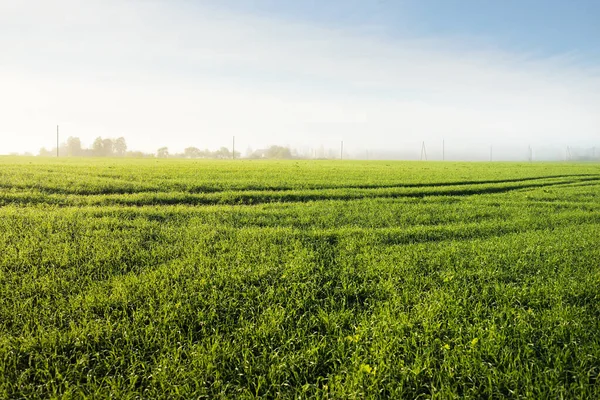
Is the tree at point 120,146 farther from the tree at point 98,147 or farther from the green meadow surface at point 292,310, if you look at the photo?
the green meadow surface at point 292,310

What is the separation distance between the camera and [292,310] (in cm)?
453

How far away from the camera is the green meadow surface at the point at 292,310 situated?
3.36 m

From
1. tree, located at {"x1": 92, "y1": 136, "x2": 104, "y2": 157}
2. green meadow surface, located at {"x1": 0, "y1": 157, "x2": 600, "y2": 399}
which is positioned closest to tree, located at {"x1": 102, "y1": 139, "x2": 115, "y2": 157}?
tree, located at {"x1": 92, "y1": 136, "x2": 104, "y2": 157}

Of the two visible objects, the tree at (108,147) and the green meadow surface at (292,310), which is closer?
the green meadow surface at (292,310)

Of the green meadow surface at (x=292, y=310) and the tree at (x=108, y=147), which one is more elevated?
the tree at (x=108, y=147)

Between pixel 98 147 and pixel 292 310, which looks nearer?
pixel 292 310

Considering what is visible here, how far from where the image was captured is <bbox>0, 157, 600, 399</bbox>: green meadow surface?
11.0ft

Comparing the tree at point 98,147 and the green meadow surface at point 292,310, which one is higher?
the tree at point 98,147

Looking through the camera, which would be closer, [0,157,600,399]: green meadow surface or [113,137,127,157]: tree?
[0,157,600,399]: green meadow surface

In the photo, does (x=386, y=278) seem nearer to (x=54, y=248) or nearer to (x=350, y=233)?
(x=350, y=233)

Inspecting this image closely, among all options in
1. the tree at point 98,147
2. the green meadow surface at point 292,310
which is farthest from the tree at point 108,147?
the green meadow surface at point 292,310

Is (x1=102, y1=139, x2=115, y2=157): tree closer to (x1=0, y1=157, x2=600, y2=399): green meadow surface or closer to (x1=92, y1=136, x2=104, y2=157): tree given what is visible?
(x1=92, y1=136, x2=104, y2=157): tree

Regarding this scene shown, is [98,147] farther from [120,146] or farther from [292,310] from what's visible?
[292,310]

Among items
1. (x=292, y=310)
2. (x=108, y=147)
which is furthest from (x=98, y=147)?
(x=292, y=310)
